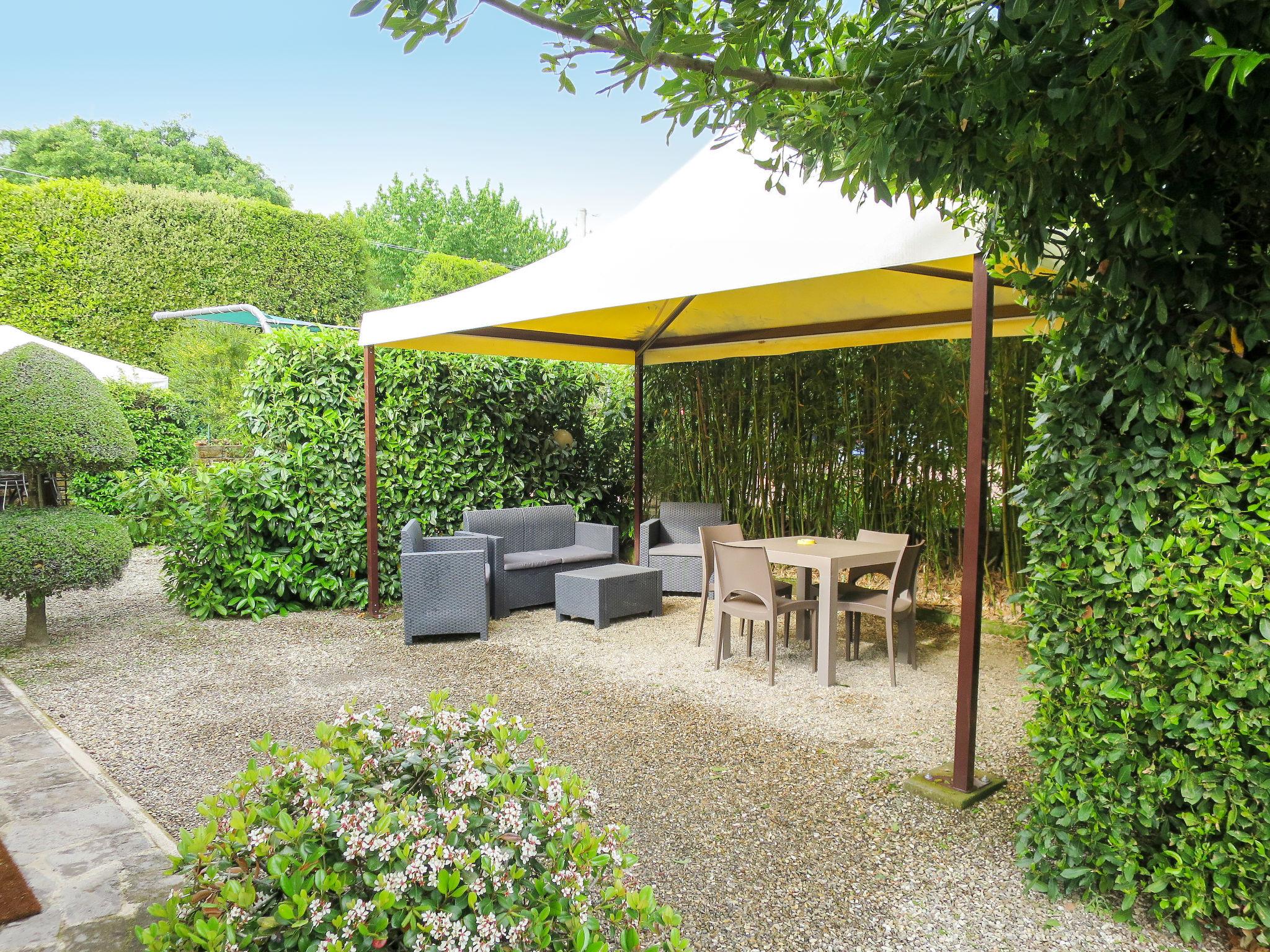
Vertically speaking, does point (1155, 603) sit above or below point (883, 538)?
above

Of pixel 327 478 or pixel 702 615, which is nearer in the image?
pixel 702 615

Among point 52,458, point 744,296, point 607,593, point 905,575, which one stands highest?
point 744,296

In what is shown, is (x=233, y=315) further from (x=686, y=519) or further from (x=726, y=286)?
(x=726, y=286)

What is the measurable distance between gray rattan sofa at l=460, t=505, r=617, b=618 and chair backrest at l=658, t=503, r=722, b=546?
653 millimetres

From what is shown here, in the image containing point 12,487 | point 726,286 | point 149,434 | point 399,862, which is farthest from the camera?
point 149,434

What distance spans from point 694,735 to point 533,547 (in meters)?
3.20

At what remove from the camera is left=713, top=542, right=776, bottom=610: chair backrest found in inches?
166

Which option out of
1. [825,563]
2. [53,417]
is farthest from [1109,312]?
[53,417]

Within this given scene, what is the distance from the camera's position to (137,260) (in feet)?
41.1

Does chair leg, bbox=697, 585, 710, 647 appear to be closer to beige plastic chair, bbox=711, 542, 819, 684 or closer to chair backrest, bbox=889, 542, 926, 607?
beige plastic chair, bbox=711, 542, 819, 684

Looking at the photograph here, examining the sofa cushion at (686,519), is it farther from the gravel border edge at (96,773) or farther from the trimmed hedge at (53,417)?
the gravel border edge at (96,773)

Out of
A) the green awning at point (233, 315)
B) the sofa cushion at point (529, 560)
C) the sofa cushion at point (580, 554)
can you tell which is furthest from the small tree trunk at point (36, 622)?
the green awning at point (233, 315)

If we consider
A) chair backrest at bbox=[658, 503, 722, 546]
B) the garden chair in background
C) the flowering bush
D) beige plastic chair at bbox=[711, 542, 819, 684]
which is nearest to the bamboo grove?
chair backrest at bbox=[658, 503, 722, 546]

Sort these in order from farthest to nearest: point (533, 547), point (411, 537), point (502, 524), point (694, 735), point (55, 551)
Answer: point (533, 547), point (502, 524), point (411, 537), point (55, 551), point (694, 735)
